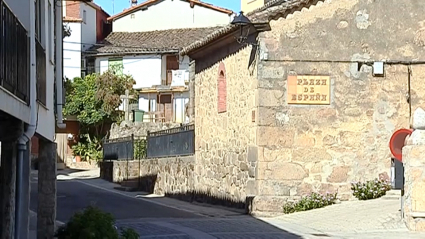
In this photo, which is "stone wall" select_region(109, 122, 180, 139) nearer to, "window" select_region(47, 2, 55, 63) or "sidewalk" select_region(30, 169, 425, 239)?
"sidewalk" select_region(30, 169, 425, 239)

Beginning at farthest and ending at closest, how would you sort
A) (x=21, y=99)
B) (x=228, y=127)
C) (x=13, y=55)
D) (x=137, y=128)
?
(x=137, y=128), (x=228, y=127), (x=21, y=99), (x=13, y=55)

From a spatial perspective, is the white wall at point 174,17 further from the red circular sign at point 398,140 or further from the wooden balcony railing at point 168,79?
the red circular sign at point 398,140

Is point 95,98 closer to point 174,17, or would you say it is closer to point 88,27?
point 88,27

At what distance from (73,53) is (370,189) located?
35.7 m

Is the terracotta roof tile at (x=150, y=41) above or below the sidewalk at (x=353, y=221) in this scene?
above

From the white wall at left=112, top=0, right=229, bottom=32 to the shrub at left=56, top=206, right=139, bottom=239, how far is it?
42543mm

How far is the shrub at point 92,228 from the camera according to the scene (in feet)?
36.1

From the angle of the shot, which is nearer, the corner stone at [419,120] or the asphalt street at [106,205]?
the corner stone at [419,120]

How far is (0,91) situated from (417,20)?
1428 cm

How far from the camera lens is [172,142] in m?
28.0

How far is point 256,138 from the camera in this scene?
1922 centimetres

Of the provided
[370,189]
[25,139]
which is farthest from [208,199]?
[25,139]

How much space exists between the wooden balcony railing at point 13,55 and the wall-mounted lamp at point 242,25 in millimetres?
9261

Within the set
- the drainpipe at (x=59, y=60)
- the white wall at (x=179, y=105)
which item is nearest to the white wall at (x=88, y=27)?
the white wall at (x=179, y=105)
